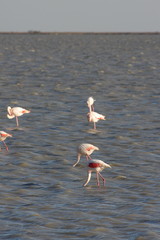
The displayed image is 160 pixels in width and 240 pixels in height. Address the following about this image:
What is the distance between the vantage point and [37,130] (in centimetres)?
2202

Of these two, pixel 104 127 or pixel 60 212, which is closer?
pixel 60 212

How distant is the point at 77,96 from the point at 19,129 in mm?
8916

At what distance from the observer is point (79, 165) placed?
17.0 m

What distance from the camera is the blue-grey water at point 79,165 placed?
1212 centimetres

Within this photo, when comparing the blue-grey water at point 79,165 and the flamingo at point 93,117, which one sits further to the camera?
the flamingo at point 93,117

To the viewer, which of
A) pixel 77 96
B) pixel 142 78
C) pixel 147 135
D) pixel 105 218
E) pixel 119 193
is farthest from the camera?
pixel 142 78

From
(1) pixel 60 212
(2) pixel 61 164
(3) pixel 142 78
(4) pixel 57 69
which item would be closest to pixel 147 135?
(2) pixel 61 164

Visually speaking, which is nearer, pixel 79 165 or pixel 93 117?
pixel 79 165

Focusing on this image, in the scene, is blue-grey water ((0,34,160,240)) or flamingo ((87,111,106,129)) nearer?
blue-grey water ((0,34,160,240))

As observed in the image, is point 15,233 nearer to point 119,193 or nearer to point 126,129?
point 119,193

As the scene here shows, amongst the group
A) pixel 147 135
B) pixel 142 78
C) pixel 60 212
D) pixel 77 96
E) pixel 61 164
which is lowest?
pixel 60 212

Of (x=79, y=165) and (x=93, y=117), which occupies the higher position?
(x=93, y=117)

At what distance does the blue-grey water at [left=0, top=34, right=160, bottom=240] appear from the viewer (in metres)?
12.1

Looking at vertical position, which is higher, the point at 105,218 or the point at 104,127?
the point at 104,127
